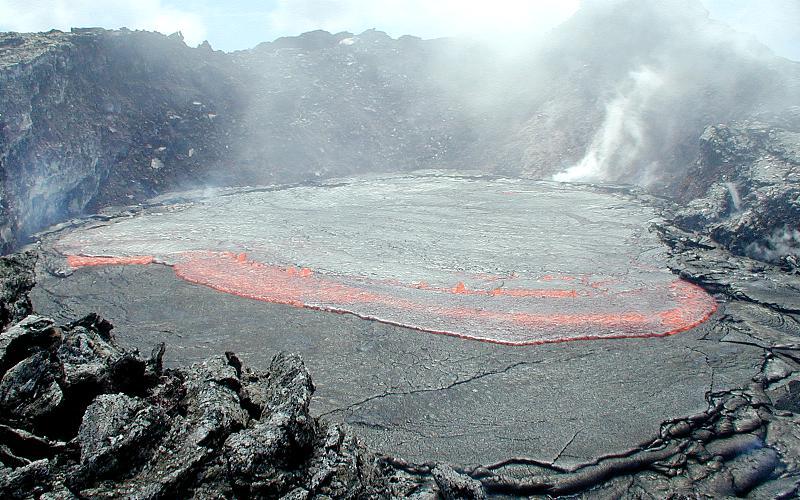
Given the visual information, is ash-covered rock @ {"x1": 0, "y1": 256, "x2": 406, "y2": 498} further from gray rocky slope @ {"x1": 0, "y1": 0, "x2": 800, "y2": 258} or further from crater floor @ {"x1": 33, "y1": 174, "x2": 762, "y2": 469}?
gray rocky slope @ {"x1": 0, "y1": 0, "x2": 800, "y2": 258}

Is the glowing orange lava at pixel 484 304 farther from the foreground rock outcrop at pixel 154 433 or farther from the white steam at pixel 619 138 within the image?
the white steam at pixel 619 138

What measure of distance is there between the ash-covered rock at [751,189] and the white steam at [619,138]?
3946 mm

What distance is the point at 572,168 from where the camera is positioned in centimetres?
2220

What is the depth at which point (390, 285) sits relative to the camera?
9.66 metres

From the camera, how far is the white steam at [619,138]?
2145 centimetres

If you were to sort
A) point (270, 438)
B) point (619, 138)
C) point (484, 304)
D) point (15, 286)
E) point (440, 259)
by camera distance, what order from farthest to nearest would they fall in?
point (619, 138) < point (440, 259) < point (484, 304) < point (15, 286) < point (270, 438)

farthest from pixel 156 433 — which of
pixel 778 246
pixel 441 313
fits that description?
pixel 778 246

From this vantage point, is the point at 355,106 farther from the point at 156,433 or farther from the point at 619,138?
the point at 156,433

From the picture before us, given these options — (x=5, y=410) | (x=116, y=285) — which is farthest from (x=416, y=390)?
(x=116, y=285)

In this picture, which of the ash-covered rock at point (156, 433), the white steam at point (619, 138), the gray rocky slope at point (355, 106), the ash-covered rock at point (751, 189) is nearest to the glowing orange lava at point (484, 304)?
the ash-covered rock at point (751, 189)

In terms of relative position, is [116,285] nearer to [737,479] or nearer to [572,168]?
[737,479]

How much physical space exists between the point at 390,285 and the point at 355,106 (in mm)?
20969

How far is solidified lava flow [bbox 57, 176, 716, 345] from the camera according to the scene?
8414 millimetres

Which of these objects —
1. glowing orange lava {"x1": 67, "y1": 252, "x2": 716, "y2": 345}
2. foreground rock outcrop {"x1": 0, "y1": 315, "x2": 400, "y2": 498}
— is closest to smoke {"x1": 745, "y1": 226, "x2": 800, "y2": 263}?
glowing orange lava {"x1": 67, "y1": 252, "x2": 716, "y2": 345}
